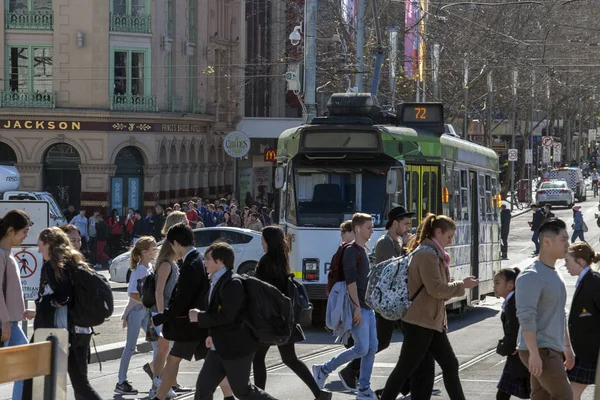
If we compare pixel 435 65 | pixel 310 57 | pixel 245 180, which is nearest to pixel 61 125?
pixel 435 65

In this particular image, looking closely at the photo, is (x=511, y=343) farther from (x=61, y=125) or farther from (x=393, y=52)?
(x=61, y=125)

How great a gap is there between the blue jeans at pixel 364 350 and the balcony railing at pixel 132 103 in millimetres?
32417

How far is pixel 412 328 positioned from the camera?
10.9 metres

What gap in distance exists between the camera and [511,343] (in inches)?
426

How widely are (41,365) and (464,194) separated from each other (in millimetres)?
17812

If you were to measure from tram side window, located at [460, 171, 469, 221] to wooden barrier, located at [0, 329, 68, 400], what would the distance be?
17.4 m

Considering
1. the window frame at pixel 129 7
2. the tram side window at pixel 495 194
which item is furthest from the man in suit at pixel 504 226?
the window frame at pixel 129 7

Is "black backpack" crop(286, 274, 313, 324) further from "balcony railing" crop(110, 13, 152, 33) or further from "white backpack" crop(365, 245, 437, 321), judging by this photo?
"balcony railing" crop(110, 13, 152, 33)

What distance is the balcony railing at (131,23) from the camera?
44562 mm

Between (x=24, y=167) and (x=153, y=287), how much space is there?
32975 millimetres

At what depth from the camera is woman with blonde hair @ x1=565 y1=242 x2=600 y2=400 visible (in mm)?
10328

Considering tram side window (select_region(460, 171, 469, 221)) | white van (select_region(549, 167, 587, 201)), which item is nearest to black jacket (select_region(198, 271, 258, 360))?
tram side window (select_region(460, 171, 469, 221))

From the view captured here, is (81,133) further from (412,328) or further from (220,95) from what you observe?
(412,328)

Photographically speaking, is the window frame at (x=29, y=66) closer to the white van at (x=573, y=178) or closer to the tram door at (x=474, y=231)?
the tram door at (x=474, y=231)
